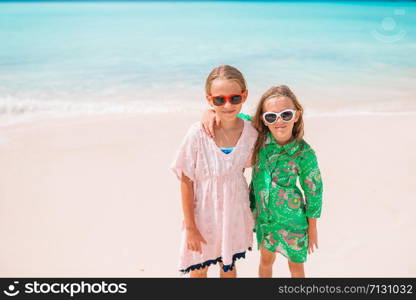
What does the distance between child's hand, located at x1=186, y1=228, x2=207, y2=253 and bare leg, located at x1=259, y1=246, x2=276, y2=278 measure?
17.3 inches

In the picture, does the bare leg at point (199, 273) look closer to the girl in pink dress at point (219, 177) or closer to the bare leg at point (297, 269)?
the girl in pink dress at point (219, 177)

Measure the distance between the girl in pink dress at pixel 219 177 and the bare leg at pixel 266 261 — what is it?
0.78 ft

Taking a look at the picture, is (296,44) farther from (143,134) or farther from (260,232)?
(260,232)

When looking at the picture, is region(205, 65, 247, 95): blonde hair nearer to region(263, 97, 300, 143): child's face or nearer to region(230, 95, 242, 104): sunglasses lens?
region(230, 95, 242, 104): sunglasses lens

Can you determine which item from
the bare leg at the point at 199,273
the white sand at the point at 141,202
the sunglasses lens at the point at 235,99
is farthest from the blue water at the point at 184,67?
the sunglasses lens at the point at 235,99

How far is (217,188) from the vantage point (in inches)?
89.9

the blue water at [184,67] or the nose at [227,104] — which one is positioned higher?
the blue water at [184,67]

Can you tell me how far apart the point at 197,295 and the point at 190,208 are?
24.9 inches

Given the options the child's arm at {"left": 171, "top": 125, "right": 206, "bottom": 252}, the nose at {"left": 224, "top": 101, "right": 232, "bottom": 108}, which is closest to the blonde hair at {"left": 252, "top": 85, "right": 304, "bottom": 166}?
the nose at {"left": 224, "top": 101, "right": 232, "bottom": 108}

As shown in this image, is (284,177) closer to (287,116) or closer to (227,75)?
(287,116)

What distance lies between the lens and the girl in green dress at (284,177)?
2271 mm

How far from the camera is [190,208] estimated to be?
232cm

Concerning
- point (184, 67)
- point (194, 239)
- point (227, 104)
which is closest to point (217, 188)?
point (194, 239)

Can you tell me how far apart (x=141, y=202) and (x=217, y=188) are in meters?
2.11
